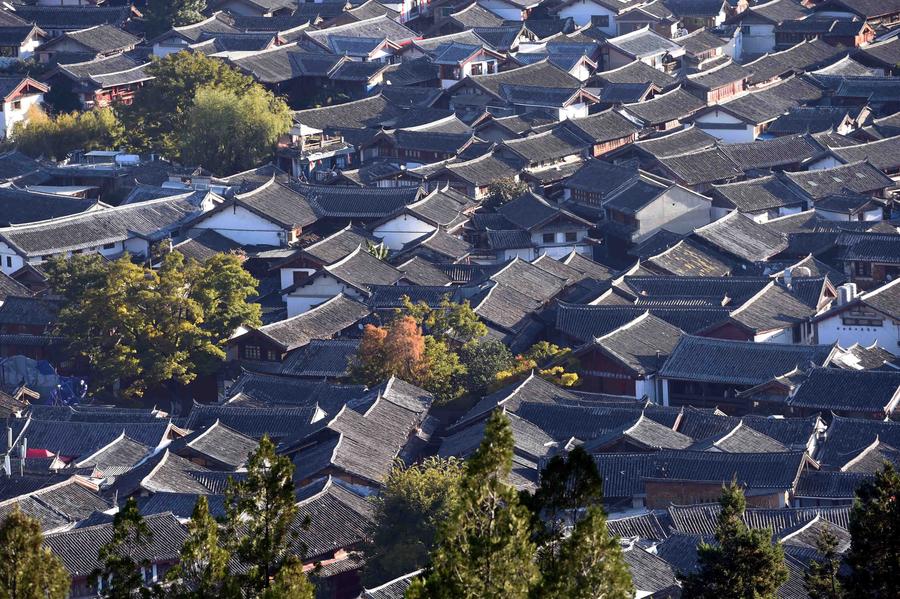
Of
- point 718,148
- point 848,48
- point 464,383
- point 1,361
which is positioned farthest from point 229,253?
point 848,48

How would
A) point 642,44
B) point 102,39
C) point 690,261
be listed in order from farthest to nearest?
point 642,44
point 102,39
point 690,261

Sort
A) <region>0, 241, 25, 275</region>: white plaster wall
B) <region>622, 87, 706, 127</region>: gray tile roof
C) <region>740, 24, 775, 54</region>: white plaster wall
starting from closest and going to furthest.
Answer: <region>0, 241, 25, 275</region>: white plaster wall → <region>622, 87, 706, 127</region>: gray tile roof → <region>740, 24, 775, 54</region>: white plaster wall

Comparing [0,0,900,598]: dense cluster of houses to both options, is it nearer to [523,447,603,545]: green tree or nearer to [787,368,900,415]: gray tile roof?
[787,368,900,415]: gray tile roof

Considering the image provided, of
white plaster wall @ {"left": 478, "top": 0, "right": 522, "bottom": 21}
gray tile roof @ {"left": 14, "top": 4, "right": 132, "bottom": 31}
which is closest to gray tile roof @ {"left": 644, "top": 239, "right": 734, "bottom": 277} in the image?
white plaster wall @ {"left": 478, "top": 0, "right": 522, "bottom": 21}

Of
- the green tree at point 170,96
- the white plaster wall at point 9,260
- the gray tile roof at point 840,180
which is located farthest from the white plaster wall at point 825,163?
the white plaster wall at point 9,260

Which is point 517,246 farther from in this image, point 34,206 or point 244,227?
point 34,206

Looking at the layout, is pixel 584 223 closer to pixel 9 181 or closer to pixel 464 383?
pixel 464 383

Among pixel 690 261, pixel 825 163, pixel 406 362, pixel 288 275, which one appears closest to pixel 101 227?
pixel 288 275
